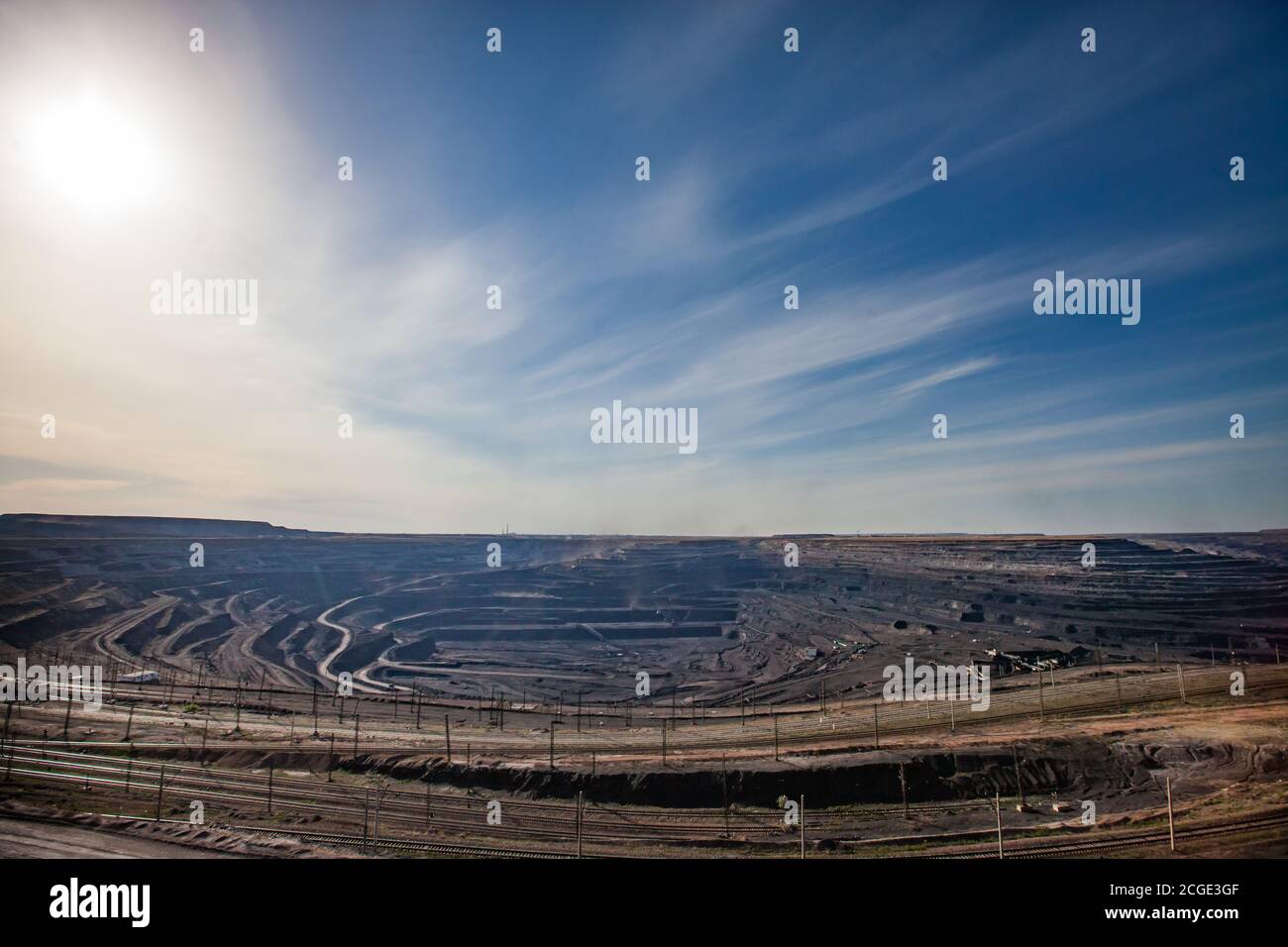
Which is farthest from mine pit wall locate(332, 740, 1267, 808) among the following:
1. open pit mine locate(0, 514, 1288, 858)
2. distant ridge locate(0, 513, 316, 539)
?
distant ridge locate(0, 513, 316, 539)

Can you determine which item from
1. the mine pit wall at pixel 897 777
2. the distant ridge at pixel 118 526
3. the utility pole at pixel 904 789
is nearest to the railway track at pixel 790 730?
the mine pit wall at pixel 897 777

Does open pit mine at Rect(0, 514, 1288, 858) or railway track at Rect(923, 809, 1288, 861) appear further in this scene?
open pit mine at Rect(0, 514, 1288, 858)

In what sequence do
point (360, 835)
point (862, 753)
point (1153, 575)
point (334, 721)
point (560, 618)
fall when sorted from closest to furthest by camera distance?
point (360, 835) → point (862, 753) → point (334, 721) → point (1153, 575) → point (560, 618)

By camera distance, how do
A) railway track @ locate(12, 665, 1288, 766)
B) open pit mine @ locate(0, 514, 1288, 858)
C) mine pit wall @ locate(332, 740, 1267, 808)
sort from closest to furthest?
open pit mine @ locate(0, 514, 1288, 858)
mine pit wall @ locate(332, 740, 1267, 808)
railway track @ locate(12, 665, 1288, 766)

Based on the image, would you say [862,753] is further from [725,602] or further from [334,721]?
[725,602]

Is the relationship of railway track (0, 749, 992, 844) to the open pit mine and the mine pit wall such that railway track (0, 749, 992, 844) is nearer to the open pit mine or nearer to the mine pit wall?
the open pit mine

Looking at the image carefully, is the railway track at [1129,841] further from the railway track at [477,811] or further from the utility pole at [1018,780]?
the utility pole at [1018,780]

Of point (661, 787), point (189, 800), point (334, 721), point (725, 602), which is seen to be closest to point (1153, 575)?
point (725, 602)

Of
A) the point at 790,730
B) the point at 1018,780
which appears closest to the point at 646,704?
the point at 790,730
